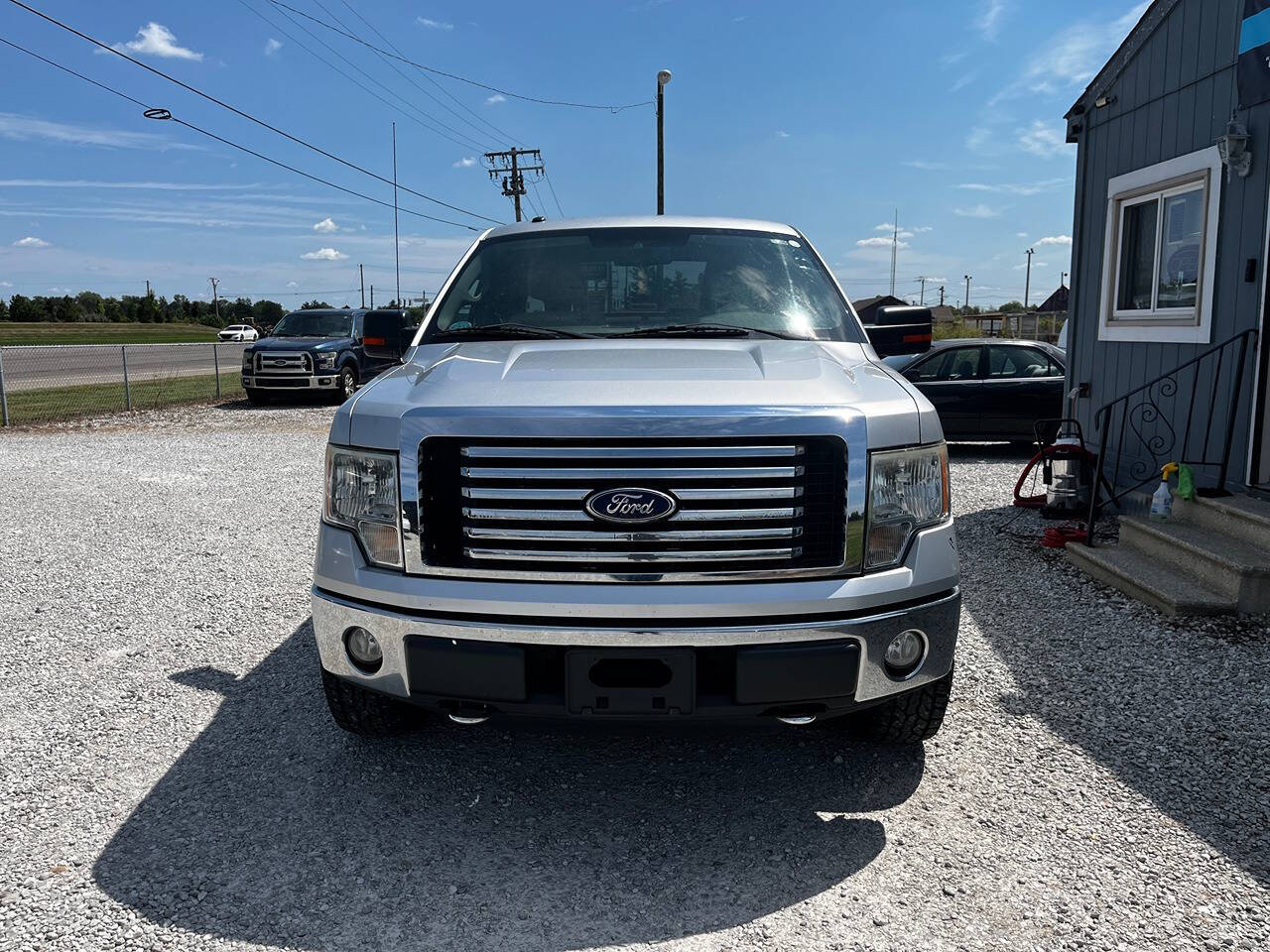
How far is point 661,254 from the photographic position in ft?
13.7

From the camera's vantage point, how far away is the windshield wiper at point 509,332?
12.4ft

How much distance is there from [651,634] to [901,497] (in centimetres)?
85

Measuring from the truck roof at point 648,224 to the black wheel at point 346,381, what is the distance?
15.5m

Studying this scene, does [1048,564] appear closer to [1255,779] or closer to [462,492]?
[1255,779]

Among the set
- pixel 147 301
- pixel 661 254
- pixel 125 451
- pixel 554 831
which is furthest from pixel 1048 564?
pixel 147 301

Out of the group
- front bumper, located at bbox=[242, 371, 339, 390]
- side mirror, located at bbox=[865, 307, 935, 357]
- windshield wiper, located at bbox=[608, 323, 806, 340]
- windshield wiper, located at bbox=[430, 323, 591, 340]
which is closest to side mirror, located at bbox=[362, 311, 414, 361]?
windshield wiper, located at bbox=[430, 323, 591, 340]

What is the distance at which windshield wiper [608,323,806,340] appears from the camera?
372 centimetres

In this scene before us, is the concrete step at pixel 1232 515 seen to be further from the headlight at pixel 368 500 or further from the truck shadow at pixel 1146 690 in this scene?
the headlight at pixel 368 500

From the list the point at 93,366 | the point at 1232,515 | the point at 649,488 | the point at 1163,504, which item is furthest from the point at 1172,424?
the point at 93,366

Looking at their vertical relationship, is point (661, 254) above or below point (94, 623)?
above

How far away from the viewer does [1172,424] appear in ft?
24.0

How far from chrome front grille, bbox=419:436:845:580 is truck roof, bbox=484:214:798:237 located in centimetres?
203

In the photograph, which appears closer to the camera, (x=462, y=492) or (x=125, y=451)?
(x=462, y=492)

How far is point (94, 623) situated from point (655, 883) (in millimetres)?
3890
